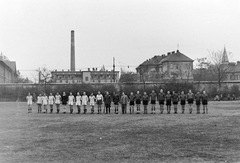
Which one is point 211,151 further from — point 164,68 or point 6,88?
point 164,68

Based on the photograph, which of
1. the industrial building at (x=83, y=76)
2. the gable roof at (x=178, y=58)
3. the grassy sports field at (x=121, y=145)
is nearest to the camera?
the grassy sports field at (x=121, y=145)

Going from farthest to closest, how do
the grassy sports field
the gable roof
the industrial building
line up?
the industrial building, the gable roof, the grassy sports field

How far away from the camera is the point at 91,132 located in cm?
1426

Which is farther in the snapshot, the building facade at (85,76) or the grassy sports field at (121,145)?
the building facade at (85,76)

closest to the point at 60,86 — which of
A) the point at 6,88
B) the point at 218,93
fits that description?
the point at 6,88

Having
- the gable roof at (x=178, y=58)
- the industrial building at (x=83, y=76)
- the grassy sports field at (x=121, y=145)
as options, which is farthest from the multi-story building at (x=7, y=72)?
the grassy sports field at (x=121, y=145)

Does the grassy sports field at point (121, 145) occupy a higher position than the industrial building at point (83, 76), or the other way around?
the industrial building at point (83, 76)

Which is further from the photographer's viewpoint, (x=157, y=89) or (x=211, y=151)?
(x=157, y=89)

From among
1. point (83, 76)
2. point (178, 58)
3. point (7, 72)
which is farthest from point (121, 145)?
point (83, 76)

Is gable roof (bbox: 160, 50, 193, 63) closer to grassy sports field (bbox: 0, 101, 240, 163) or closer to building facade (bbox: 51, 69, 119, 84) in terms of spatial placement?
building facade (bbox: 51, 69, 119, 84)

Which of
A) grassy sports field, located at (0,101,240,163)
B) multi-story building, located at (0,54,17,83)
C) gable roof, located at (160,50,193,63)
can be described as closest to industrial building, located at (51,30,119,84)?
multi-story building, located at (0,54,17,83)

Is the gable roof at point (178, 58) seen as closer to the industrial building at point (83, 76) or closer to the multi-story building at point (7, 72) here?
the industrial building at point (83, 76)

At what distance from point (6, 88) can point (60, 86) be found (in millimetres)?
10224

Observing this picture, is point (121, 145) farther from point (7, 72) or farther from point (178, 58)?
point (178, 58)
